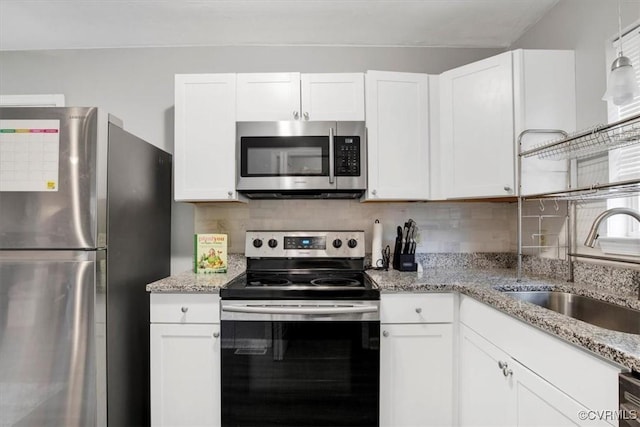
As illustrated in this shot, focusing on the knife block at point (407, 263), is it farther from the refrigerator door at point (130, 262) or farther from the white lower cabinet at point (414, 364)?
the refrigerator door at point (130, 262)

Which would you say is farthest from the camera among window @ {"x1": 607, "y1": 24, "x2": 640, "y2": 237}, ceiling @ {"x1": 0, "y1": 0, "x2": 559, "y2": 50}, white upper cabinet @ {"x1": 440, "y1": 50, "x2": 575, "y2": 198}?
ceiling @ {"x1": 0, "y1": 0, "x2": 559, "y2": 50}

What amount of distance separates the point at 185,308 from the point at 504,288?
1531mm

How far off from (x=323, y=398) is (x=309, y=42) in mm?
2158

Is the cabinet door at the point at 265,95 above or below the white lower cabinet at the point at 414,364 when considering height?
above

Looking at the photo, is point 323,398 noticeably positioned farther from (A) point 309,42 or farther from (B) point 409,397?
(A) point 309,42

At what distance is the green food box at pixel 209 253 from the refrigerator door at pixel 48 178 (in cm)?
57

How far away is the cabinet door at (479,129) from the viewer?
1761 millimetres

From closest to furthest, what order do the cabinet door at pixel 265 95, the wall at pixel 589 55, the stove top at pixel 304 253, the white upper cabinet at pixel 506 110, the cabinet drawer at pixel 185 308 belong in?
the wall at pixel 589 55, the cabinet drawer at pixel 185 308, the white upper cabinet at pixel 506 110, the cabinet door at pixel 265 95, the stove top at pixel 304 253

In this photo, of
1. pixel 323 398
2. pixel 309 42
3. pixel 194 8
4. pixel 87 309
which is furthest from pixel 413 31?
pixel 87 309

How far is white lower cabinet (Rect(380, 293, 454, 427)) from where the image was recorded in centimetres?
163

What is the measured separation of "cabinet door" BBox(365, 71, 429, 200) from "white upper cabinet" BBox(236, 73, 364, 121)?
0.33 feet

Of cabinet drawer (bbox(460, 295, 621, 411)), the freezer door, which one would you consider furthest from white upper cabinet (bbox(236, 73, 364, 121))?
cabinet drawer (bbox(460, 295, 621, 411))

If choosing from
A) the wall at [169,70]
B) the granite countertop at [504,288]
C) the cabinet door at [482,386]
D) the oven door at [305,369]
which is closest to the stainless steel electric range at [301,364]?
the oven door at [305,369]

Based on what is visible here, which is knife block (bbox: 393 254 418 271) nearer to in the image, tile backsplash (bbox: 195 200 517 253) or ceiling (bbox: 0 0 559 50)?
tile backsplash (bbox: 195 200 517 253)
